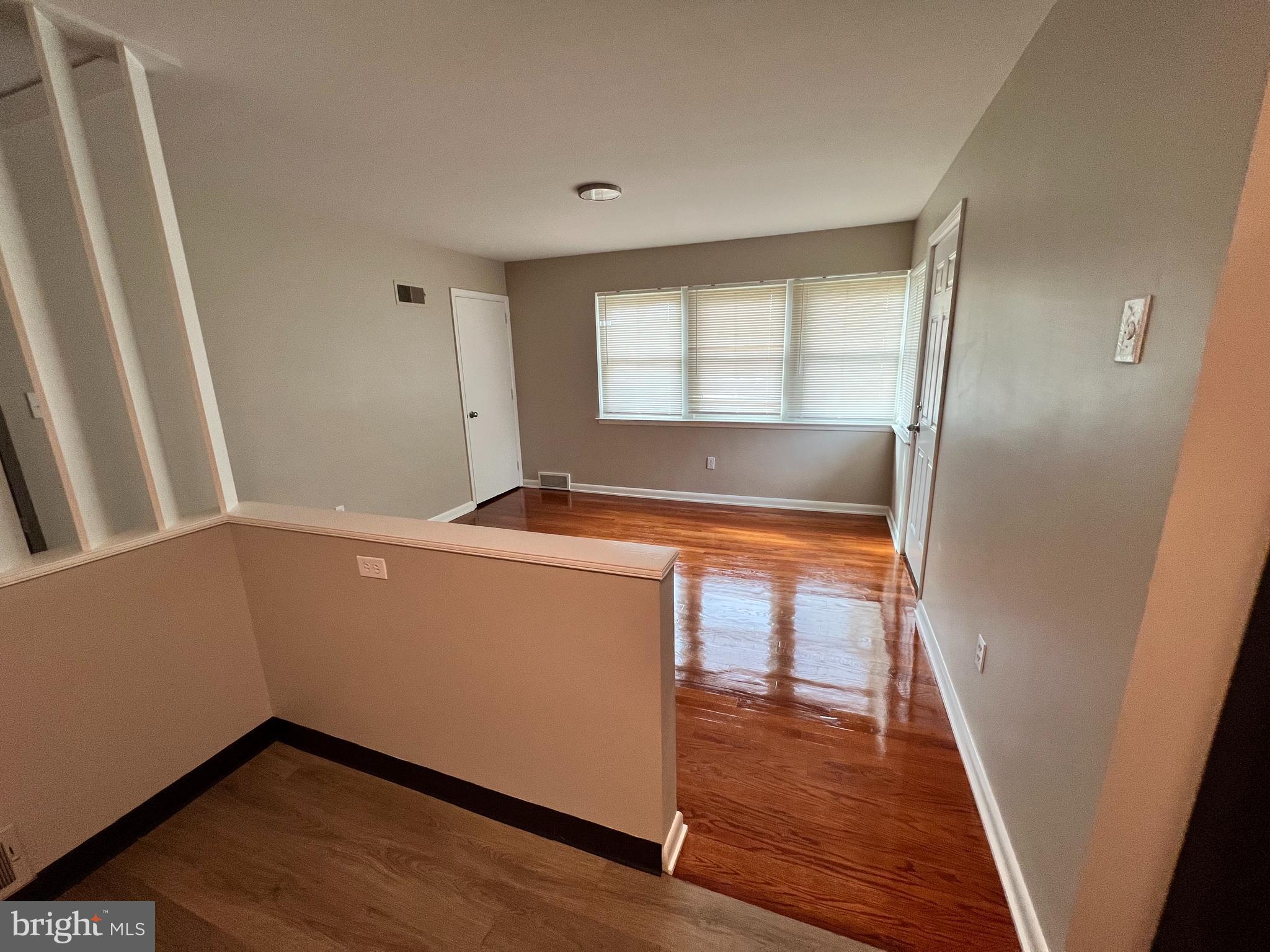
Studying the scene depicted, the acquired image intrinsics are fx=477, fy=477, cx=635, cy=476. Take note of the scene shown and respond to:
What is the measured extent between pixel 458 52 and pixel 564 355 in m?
3.65

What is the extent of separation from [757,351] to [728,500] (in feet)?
4.87

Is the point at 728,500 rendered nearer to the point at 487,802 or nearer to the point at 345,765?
the point at 487,802

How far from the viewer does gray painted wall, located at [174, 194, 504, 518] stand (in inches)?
107

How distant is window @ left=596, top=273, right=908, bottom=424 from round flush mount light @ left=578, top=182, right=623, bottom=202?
1780mm

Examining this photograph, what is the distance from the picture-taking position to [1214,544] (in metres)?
0.81

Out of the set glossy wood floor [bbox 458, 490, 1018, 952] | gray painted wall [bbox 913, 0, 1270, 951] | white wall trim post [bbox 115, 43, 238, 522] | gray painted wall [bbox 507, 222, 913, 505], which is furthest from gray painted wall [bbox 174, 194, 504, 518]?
gray painted wall [bbox 913, 0, 1270, 951]

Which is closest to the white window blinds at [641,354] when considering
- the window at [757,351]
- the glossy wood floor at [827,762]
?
the window at [757,351]

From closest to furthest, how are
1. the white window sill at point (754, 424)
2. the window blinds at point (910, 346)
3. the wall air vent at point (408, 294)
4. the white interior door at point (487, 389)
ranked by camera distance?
1. the window blinds at point (910, 346)
2. the wall air vent at point (408, 294)
3. the white window sill at point (754, 424)
4. the white interior door at point (487, 389)

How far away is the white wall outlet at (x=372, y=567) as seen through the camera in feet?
5.10

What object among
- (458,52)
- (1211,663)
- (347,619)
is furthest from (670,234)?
(1211,663)

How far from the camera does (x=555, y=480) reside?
554cm

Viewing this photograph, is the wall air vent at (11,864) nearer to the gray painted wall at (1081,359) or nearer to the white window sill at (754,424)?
the gray painted wall at (1081,359)

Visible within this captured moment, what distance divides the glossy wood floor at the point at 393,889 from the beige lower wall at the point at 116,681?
0.71 feet

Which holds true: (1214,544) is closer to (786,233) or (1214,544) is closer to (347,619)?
(347,619)
